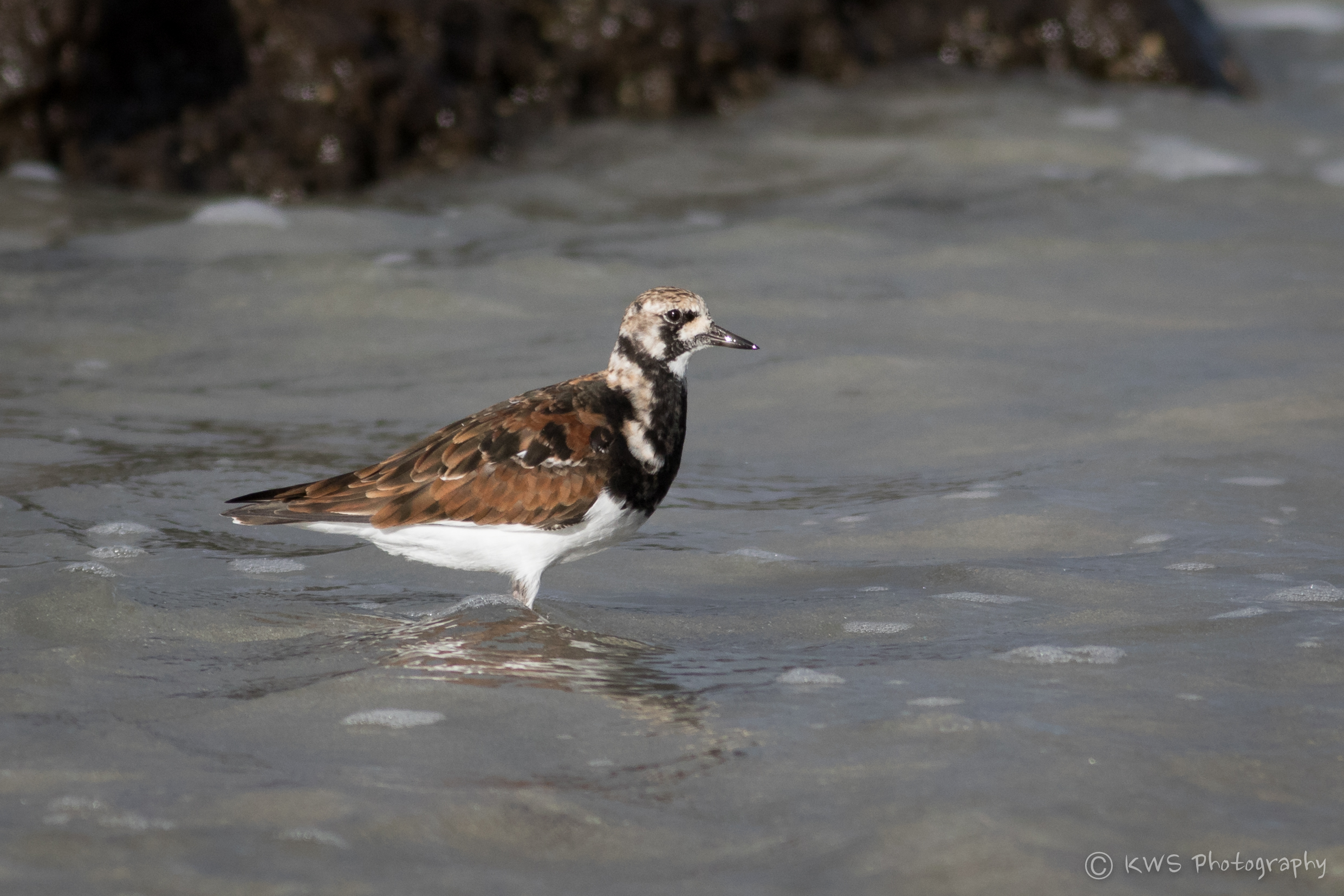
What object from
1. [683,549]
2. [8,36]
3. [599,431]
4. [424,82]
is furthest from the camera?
[424,82]

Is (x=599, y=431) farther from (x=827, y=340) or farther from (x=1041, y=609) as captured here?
(x=827, y=340)

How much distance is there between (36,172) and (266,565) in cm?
554

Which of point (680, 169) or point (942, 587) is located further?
point (680, 169)

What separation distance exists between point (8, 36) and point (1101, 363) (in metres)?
6.89

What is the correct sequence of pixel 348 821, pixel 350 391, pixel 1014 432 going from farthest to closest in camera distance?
pixel 350 391
pixel 1014 432
pixel 348 821

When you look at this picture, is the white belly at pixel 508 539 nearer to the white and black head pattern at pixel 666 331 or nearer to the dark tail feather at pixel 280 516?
the dark tail feather at pixel 280 516

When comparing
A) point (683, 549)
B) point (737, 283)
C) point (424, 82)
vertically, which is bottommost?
point (683, 549)

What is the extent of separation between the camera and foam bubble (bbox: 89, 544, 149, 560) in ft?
17.0

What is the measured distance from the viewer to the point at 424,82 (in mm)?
10250

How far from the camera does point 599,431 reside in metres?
4.87

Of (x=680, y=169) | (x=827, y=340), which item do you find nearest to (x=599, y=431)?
(x=827, y=340)

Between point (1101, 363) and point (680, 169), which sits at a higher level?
point (680, 169)

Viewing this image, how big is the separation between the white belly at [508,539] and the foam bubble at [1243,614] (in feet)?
6.10

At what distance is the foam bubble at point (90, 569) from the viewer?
195 inches
